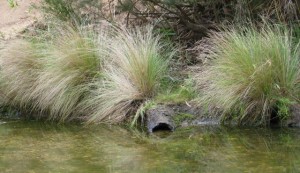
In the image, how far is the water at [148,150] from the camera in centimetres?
480

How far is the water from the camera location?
4797 millimetres

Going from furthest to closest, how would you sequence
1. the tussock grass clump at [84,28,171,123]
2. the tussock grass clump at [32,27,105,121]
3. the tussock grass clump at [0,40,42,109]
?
the tussock grass clump at [0,40,42,109] → the tussock grass clump at [32,27,105,121] → the tussock grass clump at [84,28,171,123]

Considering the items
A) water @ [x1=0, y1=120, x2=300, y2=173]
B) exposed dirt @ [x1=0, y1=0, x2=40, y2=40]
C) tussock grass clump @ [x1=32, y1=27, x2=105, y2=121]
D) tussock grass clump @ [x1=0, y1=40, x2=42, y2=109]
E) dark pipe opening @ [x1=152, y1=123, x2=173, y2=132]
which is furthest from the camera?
exposed dirt @ [x1=0, y1=0, x2=40, y2=40]

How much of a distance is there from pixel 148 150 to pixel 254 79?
1.42 meters

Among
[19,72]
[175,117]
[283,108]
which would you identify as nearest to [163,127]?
[175,117]

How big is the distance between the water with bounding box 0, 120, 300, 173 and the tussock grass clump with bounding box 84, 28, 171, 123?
10.5 inches

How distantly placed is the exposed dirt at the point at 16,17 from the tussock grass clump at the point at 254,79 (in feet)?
14.3

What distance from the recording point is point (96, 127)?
6.54 metres

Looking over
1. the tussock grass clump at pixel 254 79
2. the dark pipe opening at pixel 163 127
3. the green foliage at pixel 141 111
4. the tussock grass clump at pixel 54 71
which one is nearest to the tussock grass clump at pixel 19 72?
the tussock grass clump at pixel 54 71

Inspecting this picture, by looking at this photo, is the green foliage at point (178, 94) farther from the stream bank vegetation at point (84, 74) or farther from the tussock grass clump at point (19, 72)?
the tussock grass clump at point (19, 72)

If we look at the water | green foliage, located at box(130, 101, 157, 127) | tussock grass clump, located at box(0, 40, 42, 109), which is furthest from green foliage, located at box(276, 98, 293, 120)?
tussock grass clump, located at box(0, 40, 42, 109)

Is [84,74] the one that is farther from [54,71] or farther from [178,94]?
[178,94]

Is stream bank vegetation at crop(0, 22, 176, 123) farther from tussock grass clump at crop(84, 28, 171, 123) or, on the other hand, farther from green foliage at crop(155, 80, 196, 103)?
green foliage at crop(155, 80, 196, 103)

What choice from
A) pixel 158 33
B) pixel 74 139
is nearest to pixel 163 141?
pixel 74 139
